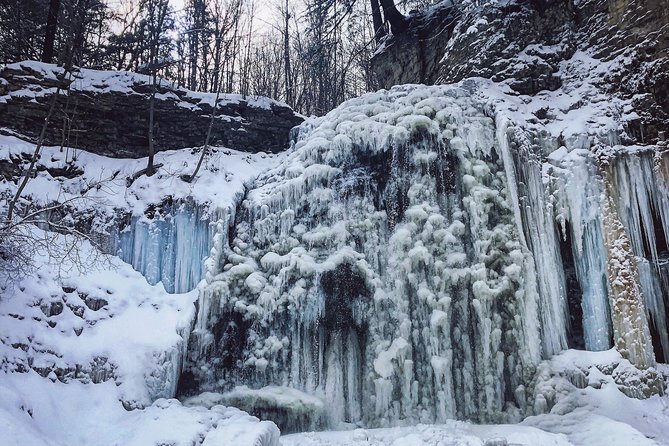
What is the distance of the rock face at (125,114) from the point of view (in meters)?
8.95

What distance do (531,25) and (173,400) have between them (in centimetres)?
838

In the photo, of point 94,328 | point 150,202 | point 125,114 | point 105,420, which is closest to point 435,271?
point 105,420

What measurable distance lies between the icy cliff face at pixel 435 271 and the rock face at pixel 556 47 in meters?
0.94

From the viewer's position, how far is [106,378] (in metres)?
5.93

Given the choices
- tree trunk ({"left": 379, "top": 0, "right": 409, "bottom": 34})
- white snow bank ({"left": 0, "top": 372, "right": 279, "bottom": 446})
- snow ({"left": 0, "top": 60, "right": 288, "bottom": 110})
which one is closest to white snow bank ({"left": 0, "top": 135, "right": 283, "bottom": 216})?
Result: snow ({"left": 0, "top": 60, "right": 288, "bottom": 110})

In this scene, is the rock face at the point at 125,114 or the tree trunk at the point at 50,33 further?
the tree trunk at the point at 50,33

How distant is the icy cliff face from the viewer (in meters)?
6.05

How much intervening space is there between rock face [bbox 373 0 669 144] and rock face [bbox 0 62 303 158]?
3.71m

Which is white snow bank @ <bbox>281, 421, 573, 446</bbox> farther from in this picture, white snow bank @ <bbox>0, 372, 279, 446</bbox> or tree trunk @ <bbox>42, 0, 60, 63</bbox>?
tree trunk @ <bbox>42, 0, 60, 63</bbox>

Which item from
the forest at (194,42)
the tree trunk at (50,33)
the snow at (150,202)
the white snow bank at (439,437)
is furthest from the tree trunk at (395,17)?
the white snow bank at (439,437)

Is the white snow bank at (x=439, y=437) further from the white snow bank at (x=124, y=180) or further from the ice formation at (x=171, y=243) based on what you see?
the white snow bank at (x=124, y=180)

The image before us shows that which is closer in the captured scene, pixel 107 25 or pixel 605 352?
pixel 605 352

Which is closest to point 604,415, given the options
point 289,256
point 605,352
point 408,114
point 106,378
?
point 605,352

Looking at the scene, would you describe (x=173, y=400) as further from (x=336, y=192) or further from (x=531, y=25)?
(x=531, y=25)
